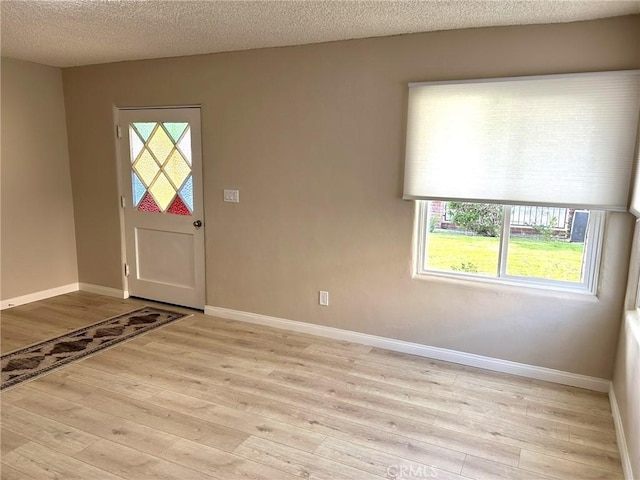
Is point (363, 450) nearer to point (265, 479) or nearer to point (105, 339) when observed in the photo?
point (265, 479)

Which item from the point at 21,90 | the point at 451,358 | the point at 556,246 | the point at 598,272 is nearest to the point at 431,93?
the point at 556,246

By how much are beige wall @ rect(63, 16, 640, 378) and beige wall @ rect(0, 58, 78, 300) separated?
53 centimetres

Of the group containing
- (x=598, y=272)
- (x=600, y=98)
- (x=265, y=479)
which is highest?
(x=600, y=98)

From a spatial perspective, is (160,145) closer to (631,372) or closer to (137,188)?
(137,188)

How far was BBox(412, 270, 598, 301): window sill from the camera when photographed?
3.01m

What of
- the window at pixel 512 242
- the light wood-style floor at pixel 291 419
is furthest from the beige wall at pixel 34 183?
the window at pixel 512 242

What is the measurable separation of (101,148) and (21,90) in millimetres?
871

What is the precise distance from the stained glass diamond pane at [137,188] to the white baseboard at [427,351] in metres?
1.38

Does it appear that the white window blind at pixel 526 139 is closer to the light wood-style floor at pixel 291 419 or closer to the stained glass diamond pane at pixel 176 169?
the light wood-style floor at pixel 291 419

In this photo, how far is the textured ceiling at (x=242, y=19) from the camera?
2619 millimetres

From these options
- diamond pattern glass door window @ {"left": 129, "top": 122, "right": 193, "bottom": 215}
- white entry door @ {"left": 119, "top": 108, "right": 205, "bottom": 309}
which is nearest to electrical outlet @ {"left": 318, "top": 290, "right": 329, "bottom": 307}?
white entry door @ {"left": 119, "top": 108, "right": 205, "bottom": 309}

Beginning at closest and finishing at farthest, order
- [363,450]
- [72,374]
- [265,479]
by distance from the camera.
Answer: [265,479] → [363,450] → [72,374]

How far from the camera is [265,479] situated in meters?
2.10

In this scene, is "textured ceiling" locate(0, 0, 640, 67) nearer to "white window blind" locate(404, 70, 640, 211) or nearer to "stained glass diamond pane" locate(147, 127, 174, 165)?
"white window blind" locate(404, 70, 640, 211)
